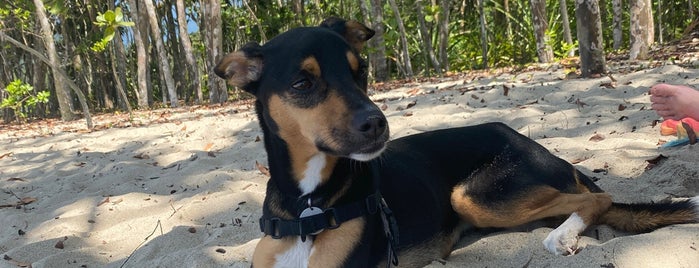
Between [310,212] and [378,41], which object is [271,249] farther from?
[378,41]

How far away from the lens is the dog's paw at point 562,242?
2.93 m

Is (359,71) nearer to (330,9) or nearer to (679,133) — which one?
(679,133)

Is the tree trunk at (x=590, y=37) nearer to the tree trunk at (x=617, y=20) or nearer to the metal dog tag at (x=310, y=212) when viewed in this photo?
the tree trunk at (x=617, y=20)

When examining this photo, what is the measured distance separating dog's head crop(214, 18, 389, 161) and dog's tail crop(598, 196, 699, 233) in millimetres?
1541

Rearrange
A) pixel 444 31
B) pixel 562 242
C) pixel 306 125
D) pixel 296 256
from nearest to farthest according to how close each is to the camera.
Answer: pixel 306 125 → pixel 296 256 → pixel 562 242 → pixel 444 31

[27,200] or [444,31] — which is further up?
[444,31]

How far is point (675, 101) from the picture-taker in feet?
12.7

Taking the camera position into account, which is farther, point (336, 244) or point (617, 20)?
point (617, 20)

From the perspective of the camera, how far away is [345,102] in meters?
2.65

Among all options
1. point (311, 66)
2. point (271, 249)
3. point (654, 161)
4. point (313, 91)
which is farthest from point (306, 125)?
point (654, 161)

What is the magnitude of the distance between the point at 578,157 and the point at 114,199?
4.23 metres

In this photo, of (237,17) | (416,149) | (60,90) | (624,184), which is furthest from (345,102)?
(237,17)

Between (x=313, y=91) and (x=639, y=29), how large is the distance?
1107 centimetres

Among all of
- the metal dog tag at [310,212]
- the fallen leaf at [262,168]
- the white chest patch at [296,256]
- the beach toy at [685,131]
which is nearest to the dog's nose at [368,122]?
the metal dog tag at [310,212]
